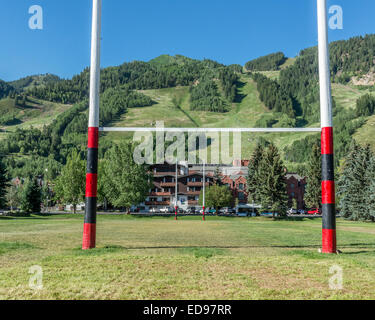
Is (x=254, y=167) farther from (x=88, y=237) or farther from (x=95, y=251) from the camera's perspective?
(x=95, y=251)

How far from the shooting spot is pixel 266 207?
54125mm

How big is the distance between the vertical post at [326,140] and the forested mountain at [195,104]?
778 mm

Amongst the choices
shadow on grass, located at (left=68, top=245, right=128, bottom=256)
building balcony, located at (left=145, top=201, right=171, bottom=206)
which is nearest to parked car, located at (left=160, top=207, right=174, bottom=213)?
building balcony, located at (left=145, top=201, right=171, bottom=206)

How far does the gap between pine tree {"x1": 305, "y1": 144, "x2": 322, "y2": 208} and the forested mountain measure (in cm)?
857

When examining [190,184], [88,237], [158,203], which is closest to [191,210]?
[190,184]

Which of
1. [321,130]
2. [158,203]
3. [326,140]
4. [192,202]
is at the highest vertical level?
[321,130]

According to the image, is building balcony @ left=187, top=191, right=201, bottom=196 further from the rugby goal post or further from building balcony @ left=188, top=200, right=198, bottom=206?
the rugby goal post

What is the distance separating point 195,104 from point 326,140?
13588mm

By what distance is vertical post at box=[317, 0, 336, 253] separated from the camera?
8898 mm

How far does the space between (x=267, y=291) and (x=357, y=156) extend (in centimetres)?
5095

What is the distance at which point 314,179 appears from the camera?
213ft

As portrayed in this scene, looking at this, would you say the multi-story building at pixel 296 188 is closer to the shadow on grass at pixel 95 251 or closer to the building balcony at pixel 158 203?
the building balcony at pixel 158 203
